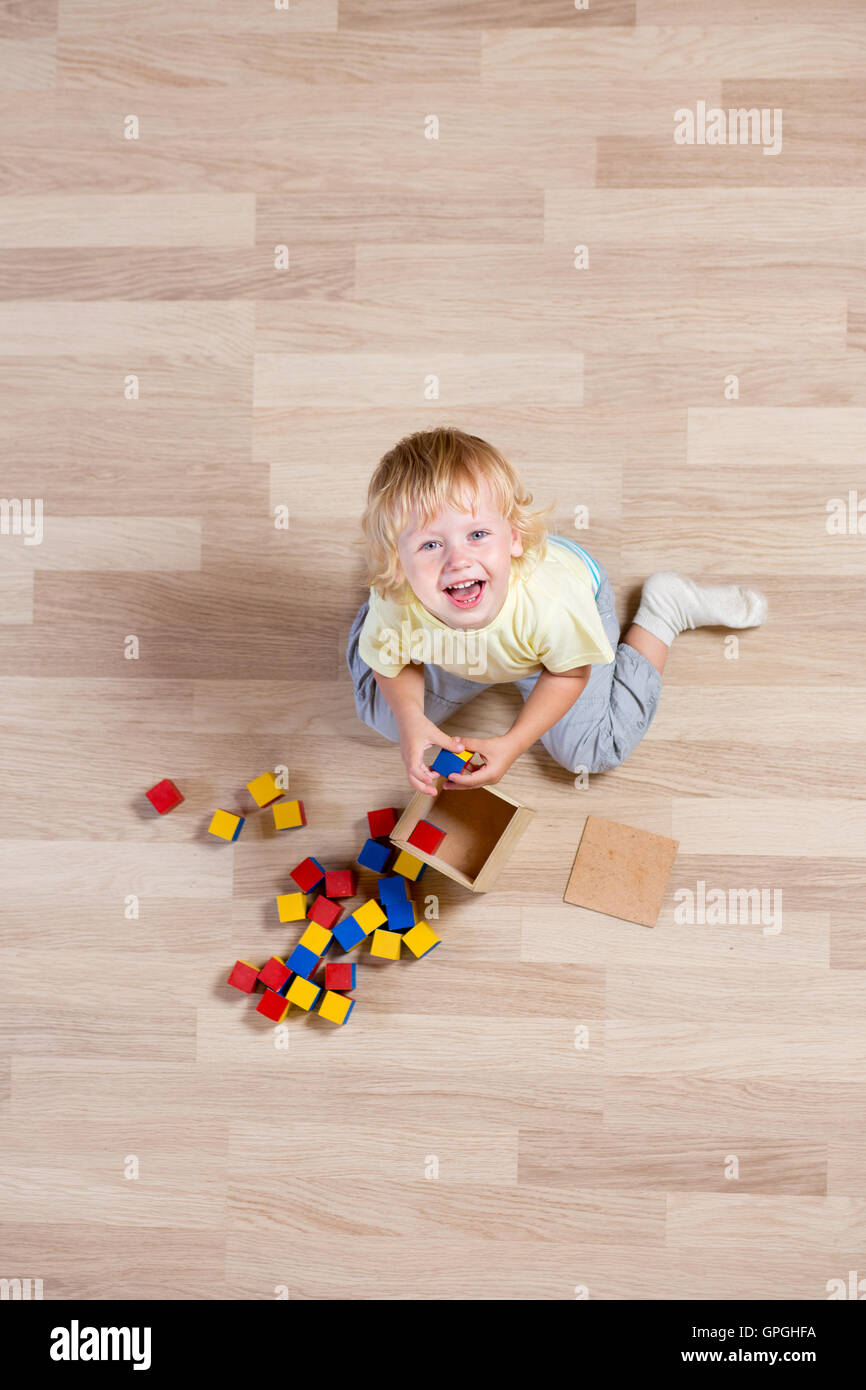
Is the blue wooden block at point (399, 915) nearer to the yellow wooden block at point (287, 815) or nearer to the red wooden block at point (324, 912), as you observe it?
the red wooden block at point (324, 912)

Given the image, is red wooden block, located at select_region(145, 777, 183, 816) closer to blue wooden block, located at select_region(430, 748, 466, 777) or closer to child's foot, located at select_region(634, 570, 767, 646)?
blue wooden block, located at select_region(430, 748, 466, 777)

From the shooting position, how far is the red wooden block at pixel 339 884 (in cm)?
168

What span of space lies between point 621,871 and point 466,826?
31 centimetres

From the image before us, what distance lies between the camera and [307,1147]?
1696mm

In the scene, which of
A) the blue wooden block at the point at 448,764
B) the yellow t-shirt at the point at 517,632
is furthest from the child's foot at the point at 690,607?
the blue wooden block at the point at 448,764

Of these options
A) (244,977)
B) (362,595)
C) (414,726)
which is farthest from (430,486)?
(244,977)

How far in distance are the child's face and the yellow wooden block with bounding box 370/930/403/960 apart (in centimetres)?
69

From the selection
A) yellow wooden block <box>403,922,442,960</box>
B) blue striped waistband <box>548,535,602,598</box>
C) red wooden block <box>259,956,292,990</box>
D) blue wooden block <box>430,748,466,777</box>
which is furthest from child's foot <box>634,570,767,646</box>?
red wooden block <box>259,956,292,990</box>

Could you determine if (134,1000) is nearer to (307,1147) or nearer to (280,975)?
(280,975)

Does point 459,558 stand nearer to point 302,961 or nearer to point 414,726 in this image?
point 414,726

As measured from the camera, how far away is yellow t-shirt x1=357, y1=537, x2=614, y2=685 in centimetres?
135

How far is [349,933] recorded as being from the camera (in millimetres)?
1654
